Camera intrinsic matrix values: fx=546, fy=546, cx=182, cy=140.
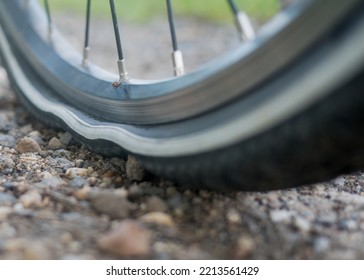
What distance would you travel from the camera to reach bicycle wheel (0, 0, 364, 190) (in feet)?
1.92

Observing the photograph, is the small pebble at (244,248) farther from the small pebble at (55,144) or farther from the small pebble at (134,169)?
the small pebble at (55,144)

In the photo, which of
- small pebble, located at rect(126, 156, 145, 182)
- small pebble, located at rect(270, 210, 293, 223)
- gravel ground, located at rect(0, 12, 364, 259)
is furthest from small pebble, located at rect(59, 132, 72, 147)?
small pebble, located at rect(270, 210, 293, 223)

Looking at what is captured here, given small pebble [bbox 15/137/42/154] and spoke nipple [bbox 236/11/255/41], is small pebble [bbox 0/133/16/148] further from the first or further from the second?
spoke nipple [bbox 236/11/255/41]

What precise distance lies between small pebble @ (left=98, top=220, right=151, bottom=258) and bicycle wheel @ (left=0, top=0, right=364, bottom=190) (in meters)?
0.11

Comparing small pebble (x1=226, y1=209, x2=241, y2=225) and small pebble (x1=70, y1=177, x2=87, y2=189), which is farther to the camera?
small pebble (x1=70, y1=177, x2=87, y2=189)

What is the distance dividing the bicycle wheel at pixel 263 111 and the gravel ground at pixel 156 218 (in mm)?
53

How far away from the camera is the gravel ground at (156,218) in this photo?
72 cm

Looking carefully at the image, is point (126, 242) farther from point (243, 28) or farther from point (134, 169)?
point (243, 28)

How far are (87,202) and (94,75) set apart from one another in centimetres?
33

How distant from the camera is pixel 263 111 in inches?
25.3

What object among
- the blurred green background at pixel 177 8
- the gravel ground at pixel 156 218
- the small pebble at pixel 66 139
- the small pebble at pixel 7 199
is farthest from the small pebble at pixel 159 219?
the blurred green background at pixel 177 8

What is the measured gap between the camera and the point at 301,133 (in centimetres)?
62
